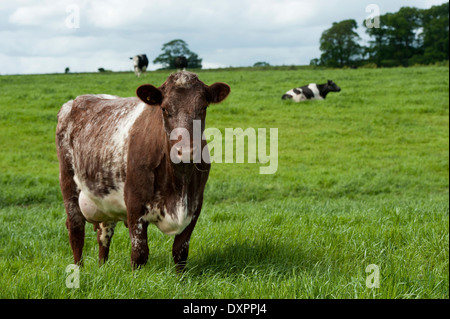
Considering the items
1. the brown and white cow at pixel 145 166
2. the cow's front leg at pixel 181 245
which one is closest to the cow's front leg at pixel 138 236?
the brown and white cow at pixel 145 166

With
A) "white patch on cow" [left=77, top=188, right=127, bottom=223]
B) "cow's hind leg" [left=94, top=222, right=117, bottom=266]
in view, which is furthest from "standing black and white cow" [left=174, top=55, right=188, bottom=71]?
"white patch on cow" [left=77, top=188, right=127, bottom=223]

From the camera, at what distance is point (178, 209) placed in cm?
429

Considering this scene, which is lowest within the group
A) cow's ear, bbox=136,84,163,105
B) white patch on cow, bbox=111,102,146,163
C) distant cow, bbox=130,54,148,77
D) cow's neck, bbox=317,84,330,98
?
white patch on cow, bbox=111,102,146,163

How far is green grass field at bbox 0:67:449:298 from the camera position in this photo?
412cm

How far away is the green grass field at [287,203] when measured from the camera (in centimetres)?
412

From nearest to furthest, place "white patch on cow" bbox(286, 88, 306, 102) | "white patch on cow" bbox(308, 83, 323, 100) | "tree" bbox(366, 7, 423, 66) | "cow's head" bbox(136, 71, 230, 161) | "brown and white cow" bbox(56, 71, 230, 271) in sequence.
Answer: "cow's head" bbox(136, 71, 230, 161) < "brown and white cow" bbox(56, 71, 230, 271) < "white patch on cow" bbox(286, 88, 306, 102) < "white patch on cow" bbox(308, 83, 323, 100) < "tree" bbox(366, 7, 423, 66)

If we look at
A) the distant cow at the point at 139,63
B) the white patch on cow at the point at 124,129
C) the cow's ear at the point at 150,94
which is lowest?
the white patch on cow at the point at 124,129

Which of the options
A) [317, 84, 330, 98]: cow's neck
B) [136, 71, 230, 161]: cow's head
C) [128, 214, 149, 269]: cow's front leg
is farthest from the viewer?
[317, 84, 330, 98]: cow's neck

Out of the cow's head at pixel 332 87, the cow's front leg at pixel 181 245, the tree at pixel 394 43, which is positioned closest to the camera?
the cow's front leg at pixel 181 245

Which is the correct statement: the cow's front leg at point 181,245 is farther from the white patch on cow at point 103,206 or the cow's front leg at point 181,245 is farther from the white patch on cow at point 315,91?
the white patch on cow at point 315,91

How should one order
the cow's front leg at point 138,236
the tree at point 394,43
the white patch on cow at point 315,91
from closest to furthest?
the cow's front leg at point 138,236
the white patch on cow at point 315,91
the tree at point 394,43

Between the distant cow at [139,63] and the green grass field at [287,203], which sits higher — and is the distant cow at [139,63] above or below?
above

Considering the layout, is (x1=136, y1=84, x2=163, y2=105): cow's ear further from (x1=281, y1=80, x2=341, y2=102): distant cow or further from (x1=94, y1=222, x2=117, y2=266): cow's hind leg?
(x1=281, y1=80, x2=341, y2=102): distant cow

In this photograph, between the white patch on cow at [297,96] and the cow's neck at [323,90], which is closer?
the white patch on cow at [297,96]
